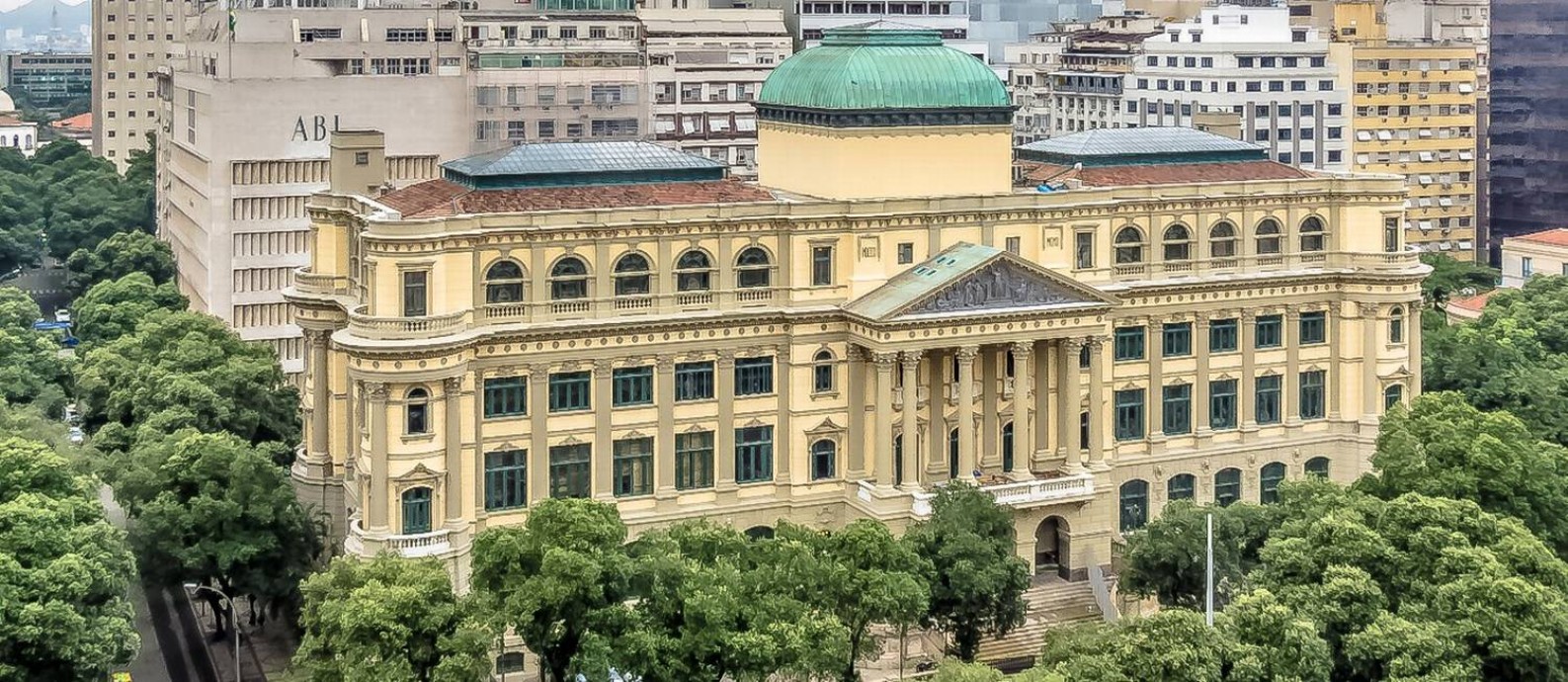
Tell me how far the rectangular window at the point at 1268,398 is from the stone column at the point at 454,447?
48.4m

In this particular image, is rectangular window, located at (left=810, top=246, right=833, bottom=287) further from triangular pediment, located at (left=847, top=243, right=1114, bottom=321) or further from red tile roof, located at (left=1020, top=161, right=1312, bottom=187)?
red tile roof, located at (left=1020, top=161, right=1312, bottom=187)

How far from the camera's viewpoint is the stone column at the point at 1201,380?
118188 mm

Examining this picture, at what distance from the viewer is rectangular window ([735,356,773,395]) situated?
106875mm

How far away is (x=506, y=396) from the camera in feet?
335

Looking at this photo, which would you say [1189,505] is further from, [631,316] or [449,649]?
[449,649]

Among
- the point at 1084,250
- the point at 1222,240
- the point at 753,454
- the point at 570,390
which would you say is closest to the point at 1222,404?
the point at 1222,240

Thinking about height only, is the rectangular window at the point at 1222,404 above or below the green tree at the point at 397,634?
above

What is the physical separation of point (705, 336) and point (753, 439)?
634cm

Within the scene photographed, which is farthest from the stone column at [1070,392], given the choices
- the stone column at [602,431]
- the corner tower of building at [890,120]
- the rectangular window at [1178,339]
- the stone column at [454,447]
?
the stone column at [454,447]

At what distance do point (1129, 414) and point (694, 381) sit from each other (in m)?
26.9

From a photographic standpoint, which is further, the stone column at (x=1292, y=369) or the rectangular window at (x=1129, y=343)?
the stone column at (x=1292, y=369)

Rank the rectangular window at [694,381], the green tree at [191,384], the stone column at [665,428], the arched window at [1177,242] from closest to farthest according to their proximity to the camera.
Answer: the stone column at [665,428] < the rectangular window at [694,381] < the arched window at [1177,242] < the green tree at [191,384]

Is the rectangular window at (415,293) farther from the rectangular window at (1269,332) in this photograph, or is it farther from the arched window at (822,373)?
the rectangular window at (1269,332)

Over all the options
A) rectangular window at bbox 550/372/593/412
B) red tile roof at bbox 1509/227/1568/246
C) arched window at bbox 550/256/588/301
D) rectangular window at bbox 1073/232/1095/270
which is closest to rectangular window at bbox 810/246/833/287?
arched window at bbox 550/256/588/301
